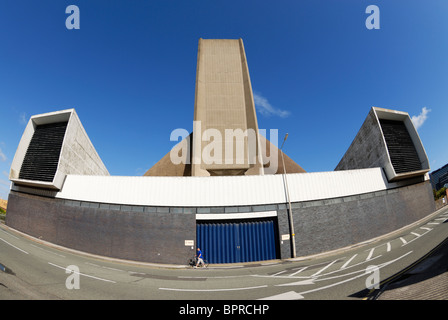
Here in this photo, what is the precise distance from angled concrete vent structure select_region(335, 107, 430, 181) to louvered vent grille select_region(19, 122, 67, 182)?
38415 millimetres

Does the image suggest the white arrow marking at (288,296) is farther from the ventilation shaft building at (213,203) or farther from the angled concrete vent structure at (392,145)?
the angled concrete vent structure at (392,145)

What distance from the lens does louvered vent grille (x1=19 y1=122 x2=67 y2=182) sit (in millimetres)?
20812

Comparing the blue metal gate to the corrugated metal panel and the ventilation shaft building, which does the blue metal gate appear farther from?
the corrugated metal panel

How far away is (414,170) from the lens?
22.8 metres

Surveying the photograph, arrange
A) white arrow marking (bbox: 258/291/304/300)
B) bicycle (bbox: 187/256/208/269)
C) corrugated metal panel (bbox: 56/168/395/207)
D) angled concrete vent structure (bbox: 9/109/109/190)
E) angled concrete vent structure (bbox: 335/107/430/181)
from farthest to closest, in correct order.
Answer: angled concrete vent structure (bbox: 335/107/430/181)
angled concrete vent structure (bbox: 9/109/109/190)
corrugated metal panel (bbox: 56/168/395/207)
bicycle (bbox: 187/256/208/269)
white arrow marking (bbox: 258/291/304/300)

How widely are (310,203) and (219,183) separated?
893 centimetres

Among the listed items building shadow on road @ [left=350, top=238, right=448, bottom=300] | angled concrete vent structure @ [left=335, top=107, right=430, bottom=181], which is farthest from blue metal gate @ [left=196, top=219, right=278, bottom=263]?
angled concrete vent structure @ [left=335, top=107, right=430, bottom=181]

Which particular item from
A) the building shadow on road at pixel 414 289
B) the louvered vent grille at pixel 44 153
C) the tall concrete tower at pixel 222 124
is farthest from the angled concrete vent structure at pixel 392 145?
the louvered vent grille at pixel 44 153

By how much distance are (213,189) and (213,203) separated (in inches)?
49.9

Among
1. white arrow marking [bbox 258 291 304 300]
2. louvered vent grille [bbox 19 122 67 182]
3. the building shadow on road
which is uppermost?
louvered vent grille [bbox 19 122 67 182]

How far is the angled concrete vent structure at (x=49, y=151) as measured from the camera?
2053 centimetres

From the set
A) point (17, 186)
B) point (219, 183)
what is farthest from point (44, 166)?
point (219, 183)

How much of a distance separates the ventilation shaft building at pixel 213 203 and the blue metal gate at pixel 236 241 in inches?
3.3
